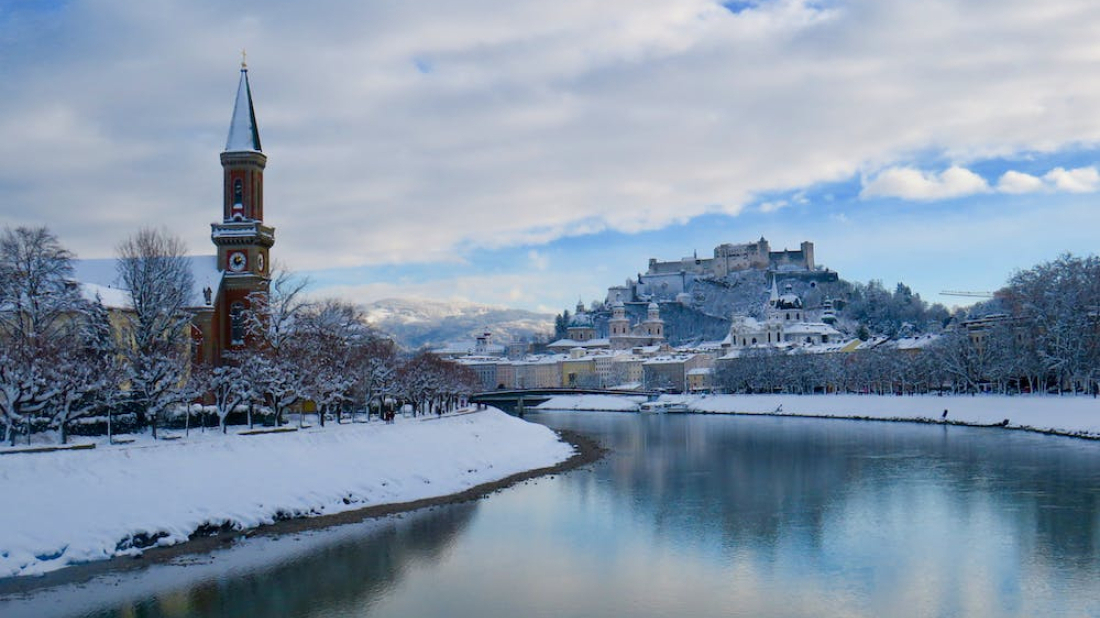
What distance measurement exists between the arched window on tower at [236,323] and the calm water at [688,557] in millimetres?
23484

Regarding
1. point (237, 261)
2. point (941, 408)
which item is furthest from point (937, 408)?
point (237, 261)

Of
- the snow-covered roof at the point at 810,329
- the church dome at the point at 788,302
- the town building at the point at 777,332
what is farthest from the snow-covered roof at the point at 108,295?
the church dome at the point at 788,302

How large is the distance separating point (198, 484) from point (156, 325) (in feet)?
66.0

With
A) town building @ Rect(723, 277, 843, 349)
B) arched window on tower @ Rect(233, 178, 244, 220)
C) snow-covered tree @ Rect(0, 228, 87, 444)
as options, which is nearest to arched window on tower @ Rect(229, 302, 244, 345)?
arched window on tower @ Rect(233, 178, 244, 220)

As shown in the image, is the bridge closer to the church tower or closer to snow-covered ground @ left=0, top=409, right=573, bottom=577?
the church tower

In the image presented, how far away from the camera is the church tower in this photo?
184 ft

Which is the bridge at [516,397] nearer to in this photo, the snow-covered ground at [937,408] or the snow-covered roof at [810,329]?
the snow-covered ground at [937,408]

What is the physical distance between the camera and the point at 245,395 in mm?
40938

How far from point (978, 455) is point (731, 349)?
4397 inches

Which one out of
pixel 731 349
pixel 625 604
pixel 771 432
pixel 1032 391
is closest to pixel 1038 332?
pixel 1032 391

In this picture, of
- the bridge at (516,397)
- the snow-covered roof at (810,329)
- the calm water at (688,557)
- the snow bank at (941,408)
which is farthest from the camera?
the snow-covered roof at (810,329)

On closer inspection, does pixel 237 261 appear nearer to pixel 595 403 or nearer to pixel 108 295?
pixel 108 295

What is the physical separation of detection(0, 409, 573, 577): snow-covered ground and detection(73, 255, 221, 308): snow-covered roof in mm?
16408

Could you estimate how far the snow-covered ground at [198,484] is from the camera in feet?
80.0
